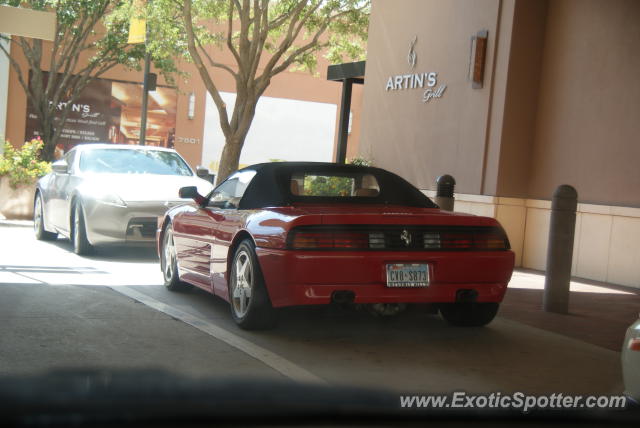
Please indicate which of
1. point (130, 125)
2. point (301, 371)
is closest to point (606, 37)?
Result: point (301, 371)

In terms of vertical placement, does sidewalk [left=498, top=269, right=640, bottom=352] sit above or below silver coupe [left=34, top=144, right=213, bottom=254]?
below

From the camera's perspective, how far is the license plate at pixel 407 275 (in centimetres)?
589

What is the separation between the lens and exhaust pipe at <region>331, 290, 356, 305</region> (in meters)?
5.80

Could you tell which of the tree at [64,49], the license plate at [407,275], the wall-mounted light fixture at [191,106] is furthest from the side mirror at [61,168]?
the wall-mounted light fixture at [191,106]

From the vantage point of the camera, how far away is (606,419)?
2312mm

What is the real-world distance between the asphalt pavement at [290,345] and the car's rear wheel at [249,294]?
101 millimetres

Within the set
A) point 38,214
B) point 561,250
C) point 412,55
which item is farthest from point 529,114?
point 38,214

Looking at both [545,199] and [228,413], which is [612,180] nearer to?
[545,199]

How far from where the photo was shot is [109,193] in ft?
35.0

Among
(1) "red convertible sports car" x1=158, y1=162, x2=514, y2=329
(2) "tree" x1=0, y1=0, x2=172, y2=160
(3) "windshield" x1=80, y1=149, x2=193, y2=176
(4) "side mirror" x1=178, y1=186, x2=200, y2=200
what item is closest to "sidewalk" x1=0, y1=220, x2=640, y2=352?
(1) "red convertible sports car" x1=158, y1=162, x2=514, y2=329

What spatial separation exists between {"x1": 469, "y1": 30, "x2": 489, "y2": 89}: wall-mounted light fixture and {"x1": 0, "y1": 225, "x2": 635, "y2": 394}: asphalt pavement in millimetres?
6971

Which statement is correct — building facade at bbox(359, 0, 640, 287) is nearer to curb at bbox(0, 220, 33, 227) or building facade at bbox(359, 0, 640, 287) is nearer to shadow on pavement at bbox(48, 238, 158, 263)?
shadow on pavement at bbox(48, 238, 158, 263)

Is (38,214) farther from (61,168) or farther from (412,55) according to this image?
(412,55)

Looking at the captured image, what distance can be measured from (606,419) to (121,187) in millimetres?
9162
